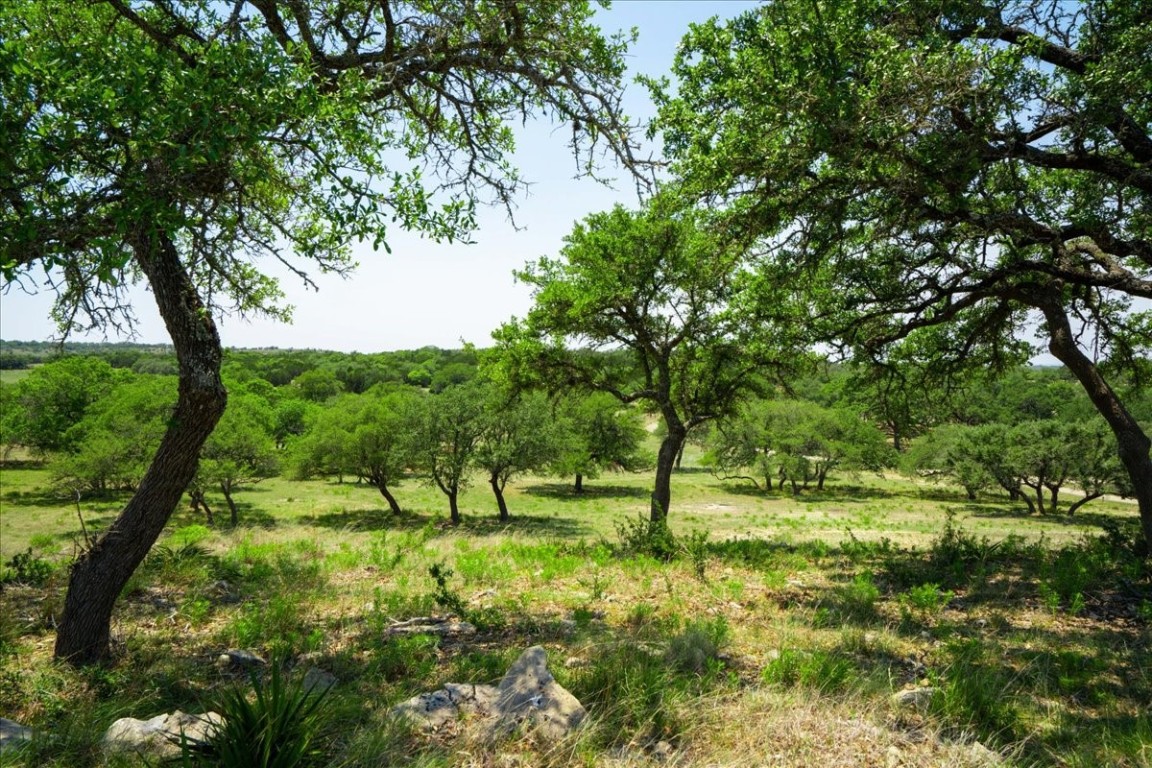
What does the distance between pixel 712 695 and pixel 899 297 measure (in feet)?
29.1

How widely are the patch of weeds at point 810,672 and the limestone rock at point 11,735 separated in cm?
487

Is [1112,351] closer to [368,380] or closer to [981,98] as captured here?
[981,98]

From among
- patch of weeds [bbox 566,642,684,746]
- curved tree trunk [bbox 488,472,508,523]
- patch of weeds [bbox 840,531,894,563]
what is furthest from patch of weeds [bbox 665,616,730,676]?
curved tree trunk [bbox 488,472,508,523]

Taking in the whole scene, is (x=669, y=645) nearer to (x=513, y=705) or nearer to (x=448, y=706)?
(x=513, y=705)

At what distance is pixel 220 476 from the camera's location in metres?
35.1

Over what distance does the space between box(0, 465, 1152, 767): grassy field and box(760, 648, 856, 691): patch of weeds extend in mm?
27

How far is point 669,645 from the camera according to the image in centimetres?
542

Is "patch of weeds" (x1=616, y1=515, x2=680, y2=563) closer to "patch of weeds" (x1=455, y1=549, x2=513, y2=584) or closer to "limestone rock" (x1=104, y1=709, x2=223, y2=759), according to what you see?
"patch of weeds" (x1=455, y1=549, x2=513, y2=584)

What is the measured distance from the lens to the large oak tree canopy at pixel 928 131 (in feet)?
20.1

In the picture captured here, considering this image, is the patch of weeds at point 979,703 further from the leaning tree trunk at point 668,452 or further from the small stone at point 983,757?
the leaning tree trunk at point 668,452

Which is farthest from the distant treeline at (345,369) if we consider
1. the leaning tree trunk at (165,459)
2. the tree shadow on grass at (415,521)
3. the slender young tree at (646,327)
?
the leaning tree trunk at (165,459)

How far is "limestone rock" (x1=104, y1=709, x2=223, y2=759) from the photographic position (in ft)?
11.3

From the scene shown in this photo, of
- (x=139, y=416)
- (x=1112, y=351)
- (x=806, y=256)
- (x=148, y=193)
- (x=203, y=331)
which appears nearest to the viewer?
(x=148, y=193)

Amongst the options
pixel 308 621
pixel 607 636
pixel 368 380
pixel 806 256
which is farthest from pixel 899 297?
pixel 368 380
